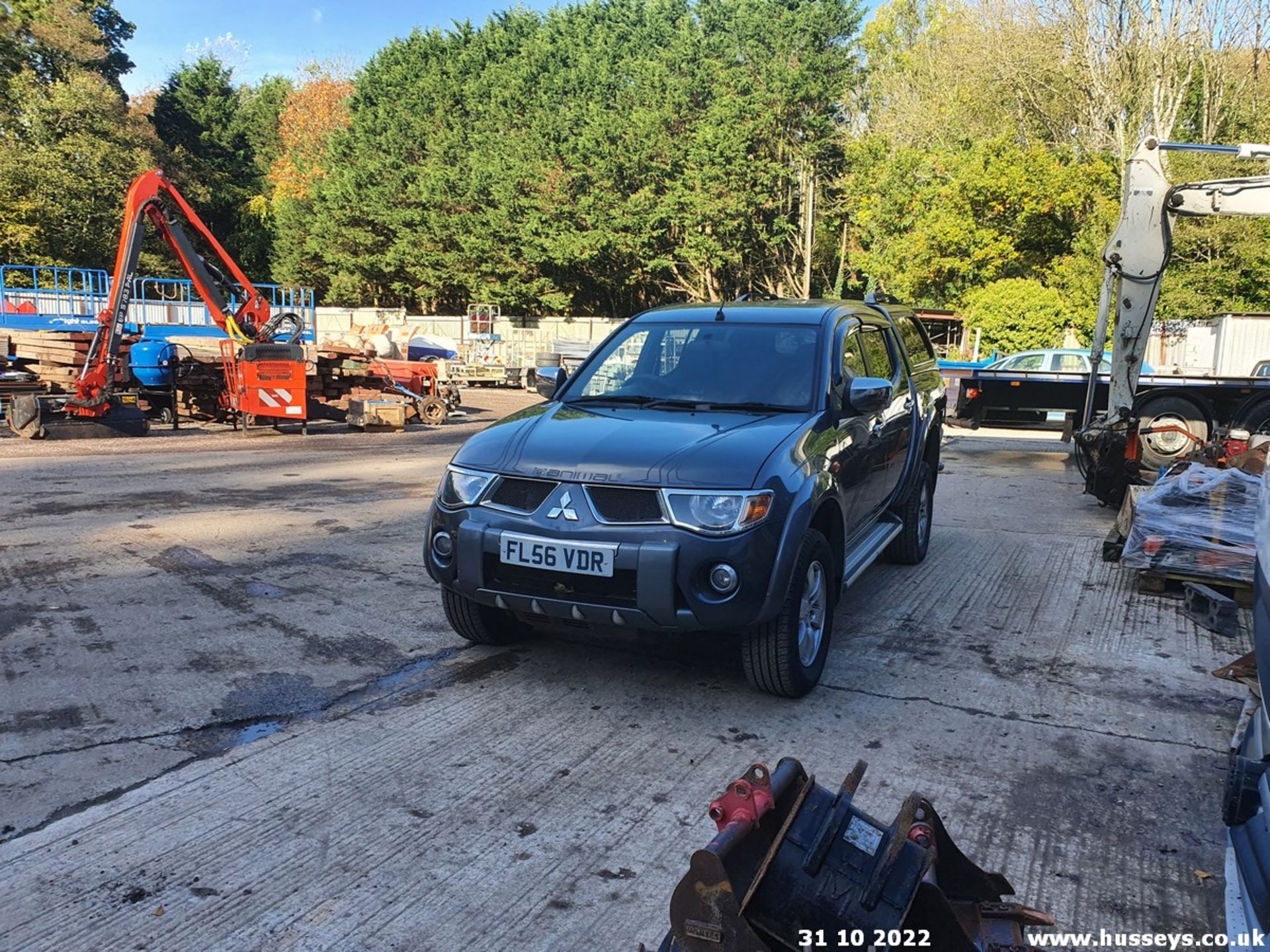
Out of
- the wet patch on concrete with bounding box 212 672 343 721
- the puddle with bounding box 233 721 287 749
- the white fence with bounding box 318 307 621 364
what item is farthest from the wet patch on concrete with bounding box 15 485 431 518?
the white fence with bounding box 318 307 621 364

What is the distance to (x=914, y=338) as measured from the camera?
770 cm

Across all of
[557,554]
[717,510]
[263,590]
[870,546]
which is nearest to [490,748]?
[557,554]

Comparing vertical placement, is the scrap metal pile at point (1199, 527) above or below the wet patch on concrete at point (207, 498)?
above

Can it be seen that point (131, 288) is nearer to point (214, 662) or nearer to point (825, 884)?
point (214, 662)

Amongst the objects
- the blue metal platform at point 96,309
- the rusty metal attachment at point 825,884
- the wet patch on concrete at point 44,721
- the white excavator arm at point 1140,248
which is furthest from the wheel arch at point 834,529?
the blue metal platform at point 96,309

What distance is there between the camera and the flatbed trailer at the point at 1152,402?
517 inches

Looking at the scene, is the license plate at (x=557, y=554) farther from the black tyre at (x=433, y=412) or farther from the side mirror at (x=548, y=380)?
the black tyre at (x=433, y=412)

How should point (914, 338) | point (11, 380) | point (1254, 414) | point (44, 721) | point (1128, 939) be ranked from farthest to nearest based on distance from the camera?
point (11, 380), point (1254, 414), point (914, 338), point (44, 721), point (1128, 939)

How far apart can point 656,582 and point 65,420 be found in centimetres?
1384

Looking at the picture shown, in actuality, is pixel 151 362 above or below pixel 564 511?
above

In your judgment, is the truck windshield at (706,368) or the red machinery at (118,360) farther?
the red machinery at (118,360)

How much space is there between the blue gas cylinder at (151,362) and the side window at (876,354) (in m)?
13.7

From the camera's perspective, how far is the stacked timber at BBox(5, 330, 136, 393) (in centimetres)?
1511

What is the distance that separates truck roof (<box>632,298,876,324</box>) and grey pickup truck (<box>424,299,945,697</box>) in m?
0.02
